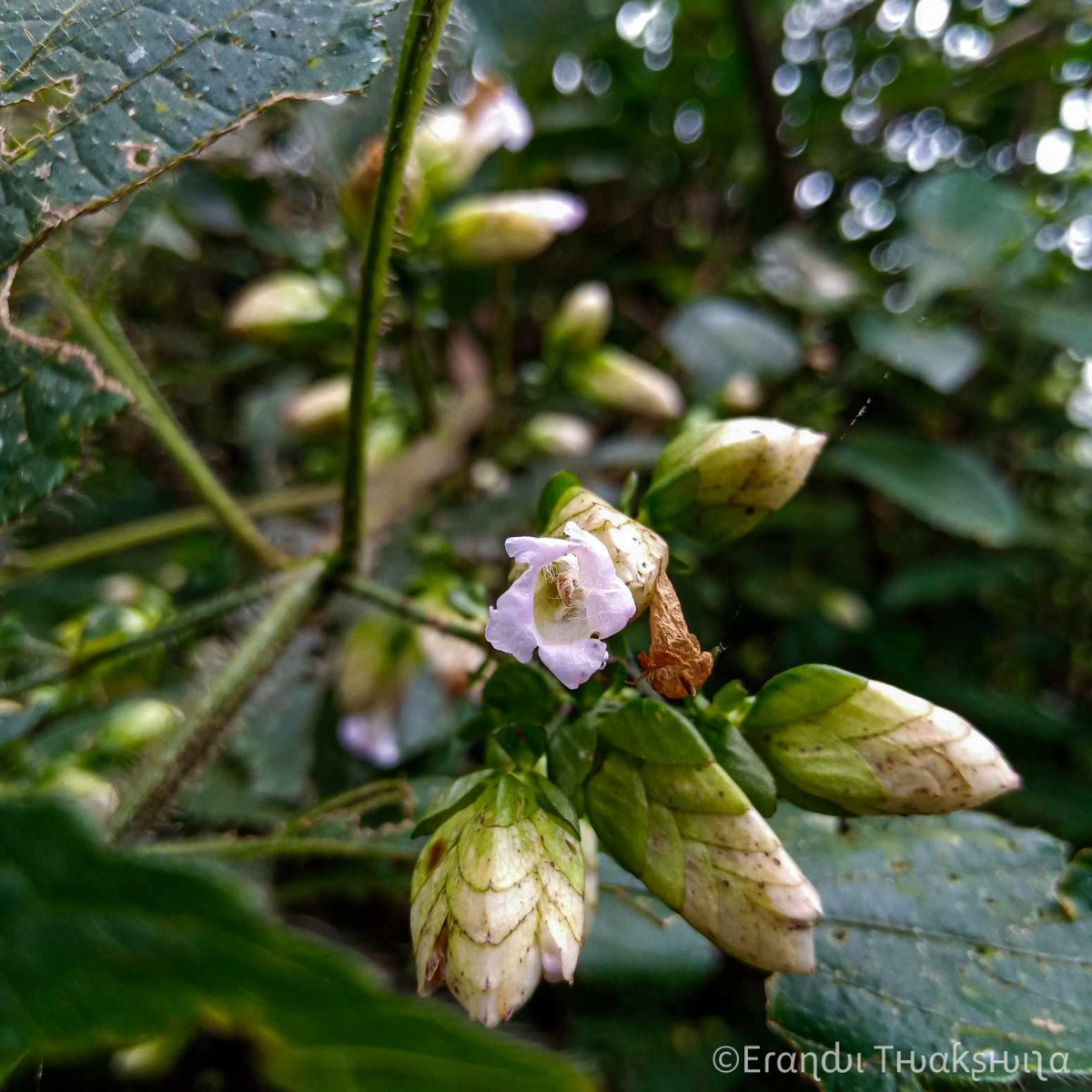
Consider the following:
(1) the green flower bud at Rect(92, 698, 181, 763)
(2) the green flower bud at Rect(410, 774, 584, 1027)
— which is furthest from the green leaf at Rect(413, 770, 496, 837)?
(1) the green flower bud at Rect(92, 698, 181, 763)

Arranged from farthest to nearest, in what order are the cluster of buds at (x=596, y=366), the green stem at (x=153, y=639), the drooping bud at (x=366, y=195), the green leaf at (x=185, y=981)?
1. the cluster of buds at (x=596, y=366)
2. the drooping bud at (x=366, y=195)
3. the green stem at (x=153, y=639)
4. the green leaf at (x=185, y=981)

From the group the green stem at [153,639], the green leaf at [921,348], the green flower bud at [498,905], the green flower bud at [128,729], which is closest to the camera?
the green flower bud at [498,905]

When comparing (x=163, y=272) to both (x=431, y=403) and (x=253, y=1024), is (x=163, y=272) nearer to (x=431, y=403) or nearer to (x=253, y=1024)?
(x=431, y=403)

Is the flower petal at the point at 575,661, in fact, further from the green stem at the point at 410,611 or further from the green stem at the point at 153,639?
the green stem at the point at 153,639

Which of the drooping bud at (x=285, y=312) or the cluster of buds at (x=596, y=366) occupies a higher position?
the drooping bud at (x=285, y=312)

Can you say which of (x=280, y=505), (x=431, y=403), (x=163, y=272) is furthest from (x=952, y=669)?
(x=163, y=272)

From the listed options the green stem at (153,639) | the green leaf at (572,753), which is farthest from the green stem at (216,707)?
the green leaf at (572,753)

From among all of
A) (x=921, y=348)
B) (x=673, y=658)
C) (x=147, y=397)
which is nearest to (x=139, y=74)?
(x=147, y=397)
